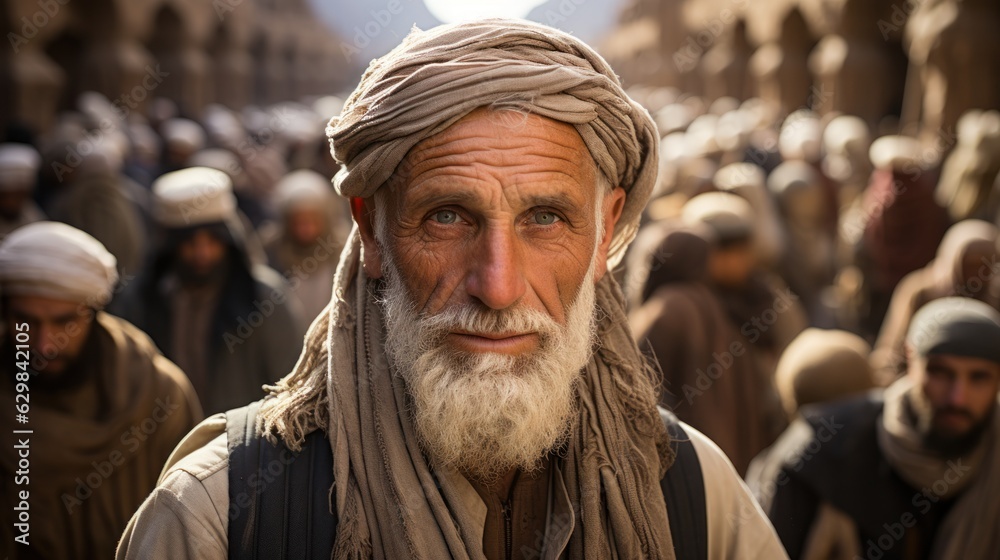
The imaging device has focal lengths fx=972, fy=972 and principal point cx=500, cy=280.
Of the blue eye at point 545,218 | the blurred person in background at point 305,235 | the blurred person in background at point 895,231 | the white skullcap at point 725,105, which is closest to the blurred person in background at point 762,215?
the blurred person in background at point 895,231

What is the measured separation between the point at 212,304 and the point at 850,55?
40.3 feet

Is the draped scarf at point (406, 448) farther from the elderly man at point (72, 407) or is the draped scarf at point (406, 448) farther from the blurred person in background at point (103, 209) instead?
the blurred person in background at point (103, 209)

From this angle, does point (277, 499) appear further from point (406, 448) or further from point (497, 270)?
point (497, 270)

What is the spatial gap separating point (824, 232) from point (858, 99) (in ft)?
22.3

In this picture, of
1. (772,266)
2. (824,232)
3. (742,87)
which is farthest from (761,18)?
(772,266)

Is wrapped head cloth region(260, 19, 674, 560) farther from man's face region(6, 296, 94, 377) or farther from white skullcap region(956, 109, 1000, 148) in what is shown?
white skullcap region(956, 109, 1000, 148)

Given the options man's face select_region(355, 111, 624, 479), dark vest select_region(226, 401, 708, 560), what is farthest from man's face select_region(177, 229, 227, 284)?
man's face select_region(355, 111, 624, 479)

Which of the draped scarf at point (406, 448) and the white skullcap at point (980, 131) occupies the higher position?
the draped scarf at point (406, 448)

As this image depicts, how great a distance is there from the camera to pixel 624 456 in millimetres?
1951

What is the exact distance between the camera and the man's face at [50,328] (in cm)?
353

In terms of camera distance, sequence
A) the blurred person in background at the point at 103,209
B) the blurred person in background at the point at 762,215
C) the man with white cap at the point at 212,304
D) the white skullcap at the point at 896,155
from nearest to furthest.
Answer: the man with white cap at the point at 212,304 < the blurred person in background at the point at 103,209 < the blurred person in background at the point at 762,215 < the white skullcap at the point at 896,155

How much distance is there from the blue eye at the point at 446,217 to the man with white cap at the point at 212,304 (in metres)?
3.03

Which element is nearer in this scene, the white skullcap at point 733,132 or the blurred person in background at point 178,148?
the blurred person in background at point 178,148

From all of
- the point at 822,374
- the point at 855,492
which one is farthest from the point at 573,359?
the point at 822,374
